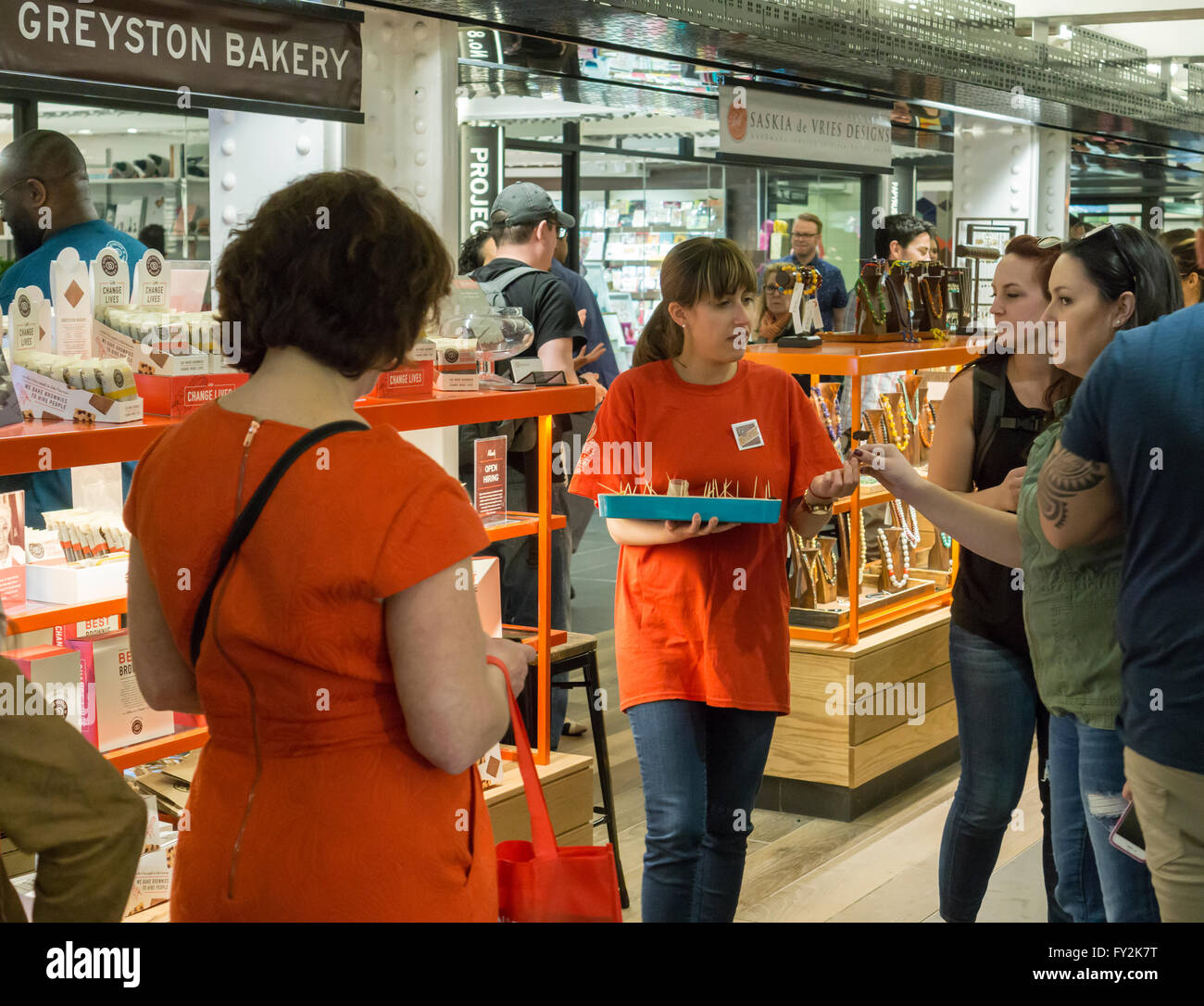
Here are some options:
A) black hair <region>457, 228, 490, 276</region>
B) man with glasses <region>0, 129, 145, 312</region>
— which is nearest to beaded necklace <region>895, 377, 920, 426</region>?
black hair <region>457, 228, 490, 276</region>

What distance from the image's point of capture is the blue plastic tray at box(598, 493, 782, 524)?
2.90m

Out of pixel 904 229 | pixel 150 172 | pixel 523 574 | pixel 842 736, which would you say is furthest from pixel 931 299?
pixel 150 172

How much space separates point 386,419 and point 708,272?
0.84 metres

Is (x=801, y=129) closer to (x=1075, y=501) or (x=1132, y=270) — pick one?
(x=1132, y=270)

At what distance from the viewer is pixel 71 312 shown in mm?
2449

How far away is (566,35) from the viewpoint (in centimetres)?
440

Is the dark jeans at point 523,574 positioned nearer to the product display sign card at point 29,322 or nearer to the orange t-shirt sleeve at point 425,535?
the product display sign card at point 29,322

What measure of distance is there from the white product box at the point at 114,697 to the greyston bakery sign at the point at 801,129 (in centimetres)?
333

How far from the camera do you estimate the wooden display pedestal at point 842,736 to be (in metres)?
4.68

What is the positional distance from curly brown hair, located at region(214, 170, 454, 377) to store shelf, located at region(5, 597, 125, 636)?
3.76 ft

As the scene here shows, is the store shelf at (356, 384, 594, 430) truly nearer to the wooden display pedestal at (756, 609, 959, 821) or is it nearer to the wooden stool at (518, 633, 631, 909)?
the wooden stool at (518, 633, 631, 909)
